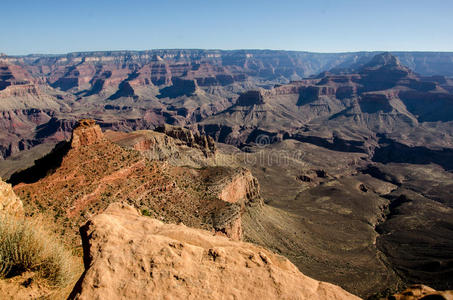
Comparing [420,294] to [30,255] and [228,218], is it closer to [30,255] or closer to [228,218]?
[30,255]

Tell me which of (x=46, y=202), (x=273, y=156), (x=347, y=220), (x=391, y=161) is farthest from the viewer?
(x=391, y=161)

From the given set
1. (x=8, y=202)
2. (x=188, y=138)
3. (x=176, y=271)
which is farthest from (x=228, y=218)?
(x=188, y=138)

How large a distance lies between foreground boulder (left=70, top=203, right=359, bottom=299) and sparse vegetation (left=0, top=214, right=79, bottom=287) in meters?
1.42

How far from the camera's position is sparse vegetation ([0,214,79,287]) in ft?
44.4

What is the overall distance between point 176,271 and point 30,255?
22.8 feet

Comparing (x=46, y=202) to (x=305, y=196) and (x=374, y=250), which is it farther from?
(x=305, y=196)

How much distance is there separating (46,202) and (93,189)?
5583 mm

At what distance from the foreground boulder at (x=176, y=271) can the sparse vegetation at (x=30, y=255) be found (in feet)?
4.66

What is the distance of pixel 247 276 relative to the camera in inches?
600

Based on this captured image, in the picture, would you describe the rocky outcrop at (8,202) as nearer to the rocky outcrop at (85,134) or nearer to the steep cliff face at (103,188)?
the steep cliff face at (103,188)

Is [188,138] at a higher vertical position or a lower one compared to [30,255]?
lower

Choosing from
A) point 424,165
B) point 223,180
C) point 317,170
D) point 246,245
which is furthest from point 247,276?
point 424,165

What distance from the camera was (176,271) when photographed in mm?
14547

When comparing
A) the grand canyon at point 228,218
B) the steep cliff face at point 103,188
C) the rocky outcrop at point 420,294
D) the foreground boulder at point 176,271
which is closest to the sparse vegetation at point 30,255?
the grand canyon at point 228,218
